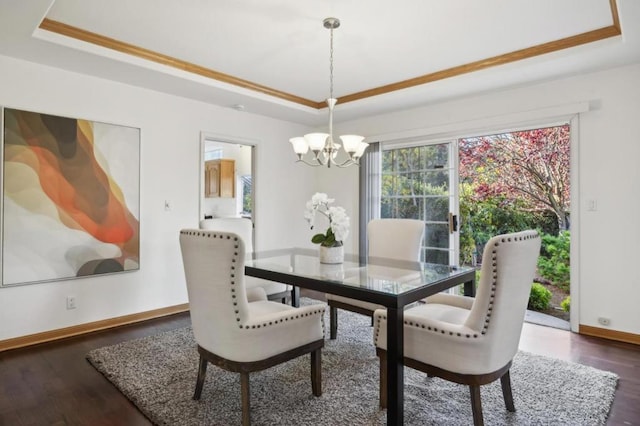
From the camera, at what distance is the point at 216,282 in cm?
173

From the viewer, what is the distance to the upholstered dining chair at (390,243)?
116 inches

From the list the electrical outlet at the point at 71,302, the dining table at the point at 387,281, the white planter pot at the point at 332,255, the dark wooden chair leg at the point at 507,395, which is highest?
the white planter pot at the point at 332,255

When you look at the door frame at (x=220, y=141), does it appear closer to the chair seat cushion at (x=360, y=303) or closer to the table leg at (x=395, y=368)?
the chair seat cushion at (x=360, y=303)

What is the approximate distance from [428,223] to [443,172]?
625mm

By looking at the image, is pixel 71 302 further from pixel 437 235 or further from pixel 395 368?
pixel 437 235

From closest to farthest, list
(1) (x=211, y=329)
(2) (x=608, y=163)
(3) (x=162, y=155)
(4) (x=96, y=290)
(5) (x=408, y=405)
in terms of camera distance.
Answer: (1) (x=211, y=329)
(5) (x=408, y=405)
(2) (x=608, y=163)
(4) (x=96, y=290)
(3) (x=162, y=155)

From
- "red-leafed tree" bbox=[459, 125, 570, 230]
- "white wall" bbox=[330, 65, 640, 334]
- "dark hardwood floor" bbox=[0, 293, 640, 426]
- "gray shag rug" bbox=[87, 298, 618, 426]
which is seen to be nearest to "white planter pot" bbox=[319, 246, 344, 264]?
"gray shag rug" bbox=[87, 298, 618, 426]

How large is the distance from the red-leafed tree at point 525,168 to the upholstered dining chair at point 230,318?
4325 mm

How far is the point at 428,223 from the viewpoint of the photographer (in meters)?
4.35

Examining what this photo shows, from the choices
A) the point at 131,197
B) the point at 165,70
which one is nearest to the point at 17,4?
the point at 165,70

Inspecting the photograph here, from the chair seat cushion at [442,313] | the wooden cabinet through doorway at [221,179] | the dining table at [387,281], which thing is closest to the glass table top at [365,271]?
the dining table at [387,281]

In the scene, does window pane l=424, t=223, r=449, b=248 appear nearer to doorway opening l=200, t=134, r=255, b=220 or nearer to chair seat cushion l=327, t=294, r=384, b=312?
chair seat cushion l=327, t=294, r=384, b=312

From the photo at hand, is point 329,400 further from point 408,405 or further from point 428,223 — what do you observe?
point 428,223

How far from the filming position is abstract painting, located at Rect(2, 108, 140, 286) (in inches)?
114
